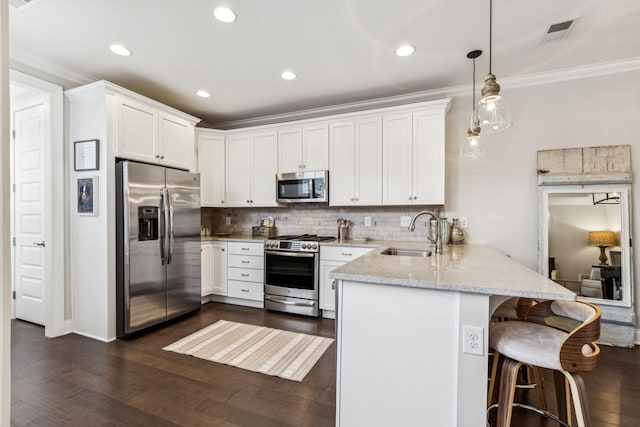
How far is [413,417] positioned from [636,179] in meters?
3.23

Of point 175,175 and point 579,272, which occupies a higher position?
point 175,175

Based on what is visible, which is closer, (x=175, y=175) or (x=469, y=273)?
(x=469, y=273)

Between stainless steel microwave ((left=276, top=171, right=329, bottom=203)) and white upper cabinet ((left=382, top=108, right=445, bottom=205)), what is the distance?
0.76 m

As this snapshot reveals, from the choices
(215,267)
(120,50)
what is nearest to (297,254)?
(215,267)

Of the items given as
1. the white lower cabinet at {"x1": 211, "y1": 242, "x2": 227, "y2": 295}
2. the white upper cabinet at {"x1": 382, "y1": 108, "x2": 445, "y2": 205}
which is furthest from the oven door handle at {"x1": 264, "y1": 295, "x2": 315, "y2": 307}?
the white upper cabinet at {"x1": 382, "y1": 108, "x2": 445, "y2": 205}

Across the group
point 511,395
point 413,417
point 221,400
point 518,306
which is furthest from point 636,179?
point 221,400

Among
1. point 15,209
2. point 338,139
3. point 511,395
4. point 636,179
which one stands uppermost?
point 338,139

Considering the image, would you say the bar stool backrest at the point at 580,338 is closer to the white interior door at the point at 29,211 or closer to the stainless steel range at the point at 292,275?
the stainless steel range at the point at 292,275

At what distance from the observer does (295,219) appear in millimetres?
4359

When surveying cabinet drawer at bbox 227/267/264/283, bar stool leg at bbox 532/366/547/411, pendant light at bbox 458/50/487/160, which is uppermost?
pendant light at bbox 458/50/487/160

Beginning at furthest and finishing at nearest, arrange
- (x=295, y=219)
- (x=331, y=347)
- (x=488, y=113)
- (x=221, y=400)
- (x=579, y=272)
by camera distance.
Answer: (x=295, y=219)
(x=579, y=272)
(x=331, y=347)
(x=221, y=400)
(x=488, y=113)

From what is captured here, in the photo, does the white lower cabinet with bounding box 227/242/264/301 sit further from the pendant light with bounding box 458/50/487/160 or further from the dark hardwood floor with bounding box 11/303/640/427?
the pendant light with bounding box 458/50/487/160

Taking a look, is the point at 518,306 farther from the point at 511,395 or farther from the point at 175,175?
the point at 175,175

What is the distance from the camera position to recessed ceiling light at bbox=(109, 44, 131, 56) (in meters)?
2.60
